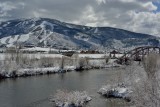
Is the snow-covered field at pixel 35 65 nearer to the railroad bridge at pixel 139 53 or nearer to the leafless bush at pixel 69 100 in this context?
the railroad bridge at pixel 139 53

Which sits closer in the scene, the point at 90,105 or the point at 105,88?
the point at 90,105

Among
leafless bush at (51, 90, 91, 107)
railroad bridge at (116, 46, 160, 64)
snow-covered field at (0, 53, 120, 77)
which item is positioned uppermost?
railroad bridge at (116, 46, 160, 64)

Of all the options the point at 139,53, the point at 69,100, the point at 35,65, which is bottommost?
the point at 69,100

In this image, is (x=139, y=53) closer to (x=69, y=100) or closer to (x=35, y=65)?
(x=35, y=65)

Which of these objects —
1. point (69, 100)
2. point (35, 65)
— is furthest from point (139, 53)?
point (69, 100)

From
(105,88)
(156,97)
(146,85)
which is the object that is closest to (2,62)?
(105,88)

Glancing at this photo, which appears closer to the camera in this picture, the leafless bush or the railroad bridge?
the leafless bush

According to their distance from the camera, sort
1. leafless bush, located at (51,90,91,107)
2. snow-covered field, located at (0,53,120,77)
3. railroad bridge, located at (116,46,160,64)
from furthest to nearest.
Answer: railroad bridge, located at (116,46,160,64)
snow-covered field, located at (0,53,120,77)
leafless bush, located at (51,90,91,107)

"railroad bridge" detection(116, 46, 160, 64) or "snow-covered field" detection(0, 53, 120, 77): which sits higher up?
"railroad bridge" detection(116, 46, 160, 64)

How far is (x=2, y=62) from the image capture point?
95938mm

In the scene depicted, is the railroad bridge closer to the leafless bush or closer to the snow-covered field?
the snow-covered field

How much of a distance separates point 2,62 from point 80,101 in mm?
55453

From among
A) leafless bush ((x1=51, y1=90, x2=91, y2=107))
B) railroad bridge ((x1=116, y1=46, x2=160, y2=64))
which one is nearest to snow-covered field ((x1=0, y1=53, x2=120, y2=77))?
railroad bridge ((x1=116, y1=46, x2=160, y2=64))

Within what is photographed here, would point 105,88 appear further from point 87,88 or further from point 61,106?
point 61,106
